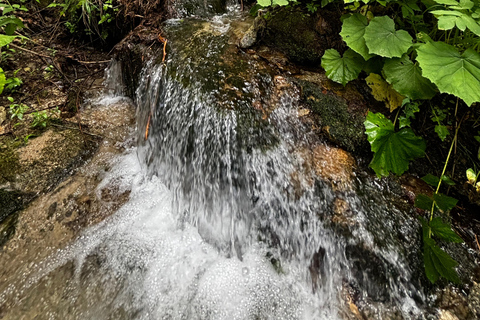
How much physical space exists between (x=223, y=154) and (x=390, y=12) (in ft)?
6.36

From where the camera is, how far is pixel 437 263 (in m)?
1.47

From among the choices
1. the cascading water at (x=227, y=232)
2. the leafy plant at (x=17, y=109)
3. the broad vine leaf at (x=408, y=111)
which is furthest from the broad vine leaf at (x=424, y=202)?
the leafy plant at (x=17, y=109)

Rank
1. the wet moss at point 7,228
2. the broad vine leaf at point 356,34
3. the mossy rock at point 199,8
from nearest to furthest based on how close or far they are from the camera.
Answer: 1. the broad vine leaf at point 356,34
2. the wet moss at point 7,228
3. the mossy rock at point 199,8

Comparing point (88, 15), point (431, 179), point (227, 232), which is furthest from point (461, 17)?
point (88, 15)

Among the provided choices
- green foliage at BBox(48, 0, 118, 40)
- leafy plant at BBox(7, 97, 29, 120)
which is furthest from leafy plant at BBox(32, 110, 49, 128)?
green foliage at BBox(48, 0, 118, 40)

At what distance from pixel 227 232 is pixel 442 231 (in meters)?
1.48

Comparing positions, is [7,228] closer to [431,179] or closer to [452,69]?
[431,179]

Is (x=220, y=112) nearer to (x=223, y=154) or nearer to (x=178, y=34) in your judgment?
(x=223, y=154)

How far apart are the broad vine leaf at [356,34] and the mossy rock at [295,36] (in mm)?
529

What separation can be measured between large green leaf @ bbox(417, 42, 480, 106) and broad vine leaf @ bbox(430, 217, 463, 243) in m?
0.74

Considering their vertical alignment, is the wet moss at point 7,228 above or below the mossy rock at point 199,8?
below

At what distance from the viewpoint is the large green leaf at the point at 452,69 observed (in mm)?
1440

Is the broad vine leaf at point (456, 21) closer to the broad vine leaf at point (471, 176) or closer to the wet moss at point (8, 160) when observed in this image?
the broad vine leaf at point (471, 176)

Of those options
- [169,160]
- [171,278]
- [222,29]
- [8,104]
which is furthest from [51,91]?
[171,278]
